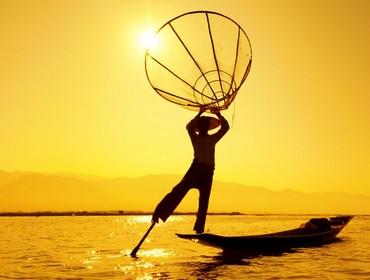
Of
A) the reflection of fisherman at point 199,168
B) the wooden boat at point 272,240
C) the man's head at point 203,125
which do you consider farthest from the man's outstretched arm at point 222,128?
the wooden boat at point 272,240

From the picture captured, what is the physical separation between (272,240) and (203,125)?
5.88 metres

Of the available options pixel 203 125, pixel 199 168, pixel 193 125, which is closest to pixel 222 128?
pixel 203 125

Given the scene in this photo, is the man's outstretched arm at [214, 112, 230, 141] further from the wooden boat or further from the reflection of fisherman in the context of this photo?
the wooden boat

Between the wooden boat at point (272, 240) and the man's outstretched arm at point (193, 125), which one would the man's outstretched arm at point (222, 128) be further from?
the wooden boat at point (272, 240)

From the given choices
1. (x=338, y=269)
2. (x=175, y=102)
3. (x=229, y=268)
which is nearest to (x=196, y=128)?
(x=175, y=102)

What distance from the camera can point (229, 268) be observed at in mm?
13688

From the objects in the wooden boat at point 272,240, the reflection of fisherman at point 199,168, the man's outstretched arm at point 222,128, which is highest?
the man's outstretched arm at point 222,128

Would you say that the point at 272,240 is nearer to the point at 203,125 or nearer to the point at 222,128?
the point at 222,128

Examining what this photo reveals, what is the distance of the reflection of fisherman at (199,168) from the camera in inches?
563

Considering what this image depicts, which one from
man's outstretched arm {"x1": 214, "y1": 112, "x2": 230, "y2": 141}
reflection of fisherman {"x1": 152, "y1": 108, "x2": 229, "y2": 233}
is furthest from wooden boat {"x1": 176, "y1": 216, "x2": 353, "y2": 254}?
man's outstretched arm {"x1": 214, "y1": 112, "x2": 230, "y2": 141}

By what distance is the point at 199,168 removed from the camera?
47.6 ft

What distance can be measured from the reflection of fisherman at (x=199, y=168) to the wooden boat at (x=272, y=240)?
3.09 feet

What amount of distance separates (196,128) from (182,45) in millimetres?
2536

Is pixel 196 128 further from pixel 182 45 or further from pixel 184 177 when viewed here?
pixel 182 45
